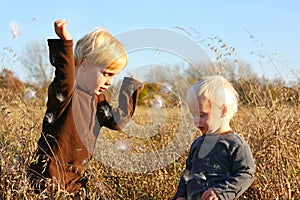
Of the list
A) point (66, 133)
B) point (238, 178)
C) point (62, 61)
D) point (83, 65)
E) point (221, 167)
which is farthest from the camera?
point (83, 65)

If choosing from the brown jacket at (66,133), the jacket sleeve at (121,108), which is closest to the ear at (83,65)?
the brown jacket at (66,133)

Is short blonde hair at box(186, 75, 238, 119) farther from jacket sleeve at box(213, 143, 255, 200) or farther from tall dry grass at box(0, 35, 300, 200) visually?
tall dry grass at box(0, 35, 300, 200)

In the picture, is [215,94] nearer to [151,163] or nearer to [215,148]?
[215,148]

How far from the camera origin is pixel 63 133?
9.55ft

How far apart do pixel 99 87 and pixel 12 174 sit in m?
0.72

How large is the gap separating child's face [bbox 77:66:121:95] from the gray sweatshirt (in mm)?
709

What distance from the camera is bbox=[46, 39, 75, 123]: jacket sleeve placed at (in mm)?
2617

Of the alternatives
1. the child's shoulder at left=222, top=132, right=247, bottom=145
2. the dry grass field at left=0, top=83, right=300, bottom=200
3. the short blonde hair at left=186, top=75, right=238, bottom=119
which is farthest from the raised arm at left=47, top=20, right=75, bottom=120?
the child's shoulder at left=222, top=132, right=247, bottom=145

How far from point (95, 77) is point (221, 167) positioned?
97cm

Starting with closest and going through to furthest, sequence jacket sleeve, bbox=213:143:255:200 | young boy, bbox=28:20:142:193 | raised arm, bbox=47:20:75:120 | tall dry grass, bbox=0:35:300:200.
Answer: jacket sleeve, bbox=213:143:255:200
raised arm, bbox=47:20:75:120
tall dry grass, bbox=0:35:300:200
young boy, bbox=28:20:142:193

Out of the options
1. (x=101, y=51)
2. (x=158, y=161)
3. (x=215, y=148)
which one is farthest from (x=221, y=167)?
(x=101, y=51)

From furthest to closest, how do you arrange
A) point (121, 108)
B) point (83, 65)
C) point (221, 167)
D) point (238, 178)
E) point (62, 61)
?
point (121, 108) < point (83, 65) < point (62, 61) < point (221, 167) < point (238, 178)

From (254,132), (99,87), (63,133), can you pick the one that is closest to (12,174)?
(63,133)

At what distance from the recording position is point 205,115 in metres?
2.52
